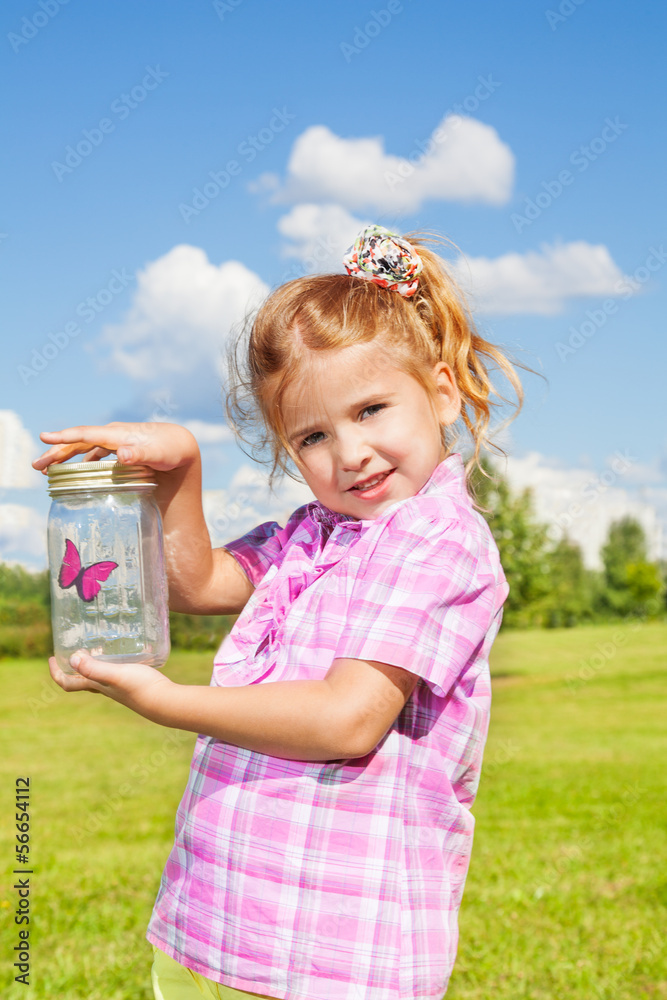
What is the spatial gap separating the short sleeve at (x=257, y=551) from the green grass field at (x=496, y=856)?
2.53 m

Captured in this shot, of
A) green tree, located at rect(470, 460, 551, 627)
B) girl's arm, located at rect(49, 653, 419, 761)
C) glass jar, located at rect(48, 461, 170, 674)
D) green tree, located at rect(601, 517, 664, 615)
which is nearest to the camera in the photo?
girl's arm, located at rect(49, 653, 419, 761)

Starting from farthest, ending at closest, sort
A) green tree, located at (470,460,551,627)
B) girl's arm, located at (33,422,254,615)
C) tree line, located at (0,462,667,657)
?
green tree, located at (470,460,551,627) < tree line, located at (0,462,667,657) < girl's arm, located at (33,422,254,615)

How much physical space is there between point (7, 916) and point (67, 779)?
583 centimetres

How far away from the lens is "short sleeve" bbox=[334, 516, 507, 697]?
5.47ft

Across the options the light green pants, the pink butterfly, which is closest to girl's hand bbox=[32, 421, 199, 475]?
the pink butterfly

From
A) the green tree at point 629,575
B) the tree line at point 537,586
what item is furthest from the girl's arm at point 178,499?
the green tree at point 629,575

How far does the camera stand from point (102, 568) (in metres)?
1.87

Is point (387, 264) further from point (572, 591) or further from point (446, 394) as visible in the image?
point (572, 591)

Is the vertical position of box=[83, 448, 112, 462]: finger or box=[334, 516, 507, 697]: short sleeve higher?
box=[83, 448, 112, 462]: finger

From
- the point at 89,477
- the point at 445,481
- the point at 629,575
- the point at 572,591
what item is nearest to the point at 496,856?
the point at 445,481

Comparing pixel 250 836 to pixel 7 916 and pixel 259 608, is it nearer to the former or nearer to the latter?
pixel 259 608

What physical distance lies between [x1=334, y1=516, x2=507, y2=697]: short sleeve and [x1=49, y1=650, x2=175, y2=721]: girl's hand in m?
0.36

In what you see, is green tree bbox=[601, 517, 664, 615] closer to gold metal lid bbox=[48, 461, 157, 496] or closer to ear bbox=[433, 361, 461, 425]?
ear bbox=[433, 361, 461, 425]

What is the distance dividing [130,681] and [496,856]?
5.04 m
